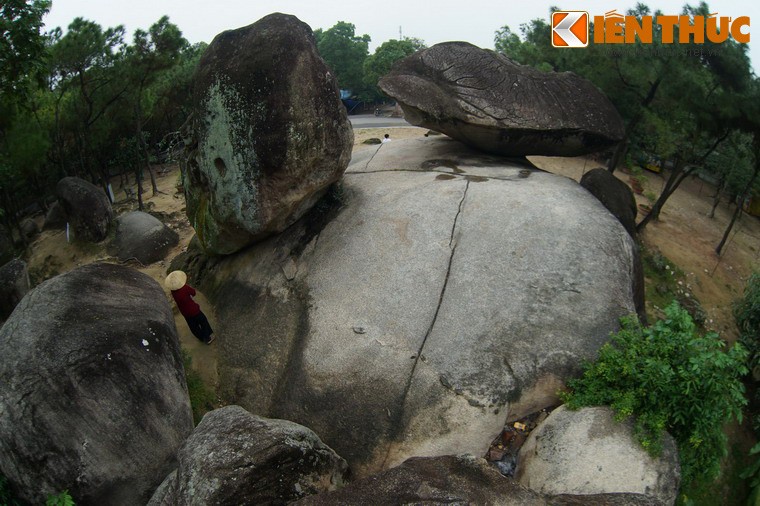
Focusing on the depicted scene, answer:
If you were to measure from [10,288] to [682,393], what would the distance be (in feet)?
40.1

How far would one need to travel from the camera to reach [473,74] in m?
11.0

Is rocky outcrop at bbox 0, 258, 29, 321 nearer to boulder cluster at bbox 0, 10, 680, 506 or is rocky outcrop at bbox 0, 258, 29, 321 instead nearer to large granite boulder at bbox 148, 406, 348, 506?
boulder cluster at bbox 0, 10, 680, 506

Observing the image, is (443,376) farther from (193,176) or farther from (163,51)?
(163,51)

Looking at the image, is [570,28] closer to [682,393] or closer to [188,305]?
[682,393]

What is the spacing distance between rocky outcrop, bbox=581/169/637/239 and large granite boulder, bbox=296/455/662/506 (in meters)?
8.05

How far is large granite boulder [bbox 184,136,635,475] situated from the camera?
7.11 metres

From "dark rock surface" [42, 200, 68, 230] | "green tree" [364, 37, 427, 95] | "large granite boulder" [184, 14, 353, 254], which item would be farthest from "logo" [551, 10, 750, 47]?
"green tree" [364, 37, 427, 95]

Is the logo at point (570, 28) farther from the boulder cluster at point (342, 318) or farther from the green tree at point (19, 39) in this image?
the green tree at point (19, 39)

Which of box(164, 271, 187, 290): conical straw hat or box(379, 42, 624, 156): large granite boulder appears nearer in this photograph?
box(164, 271, 187, 290): conical straw hat

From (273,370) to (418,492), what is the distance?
4.18 m

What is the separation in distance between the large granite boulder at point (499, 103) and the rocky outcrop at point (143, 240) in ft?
21.7

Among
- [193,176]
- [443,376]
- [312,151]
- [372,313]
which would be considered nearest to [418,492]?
[443,376]

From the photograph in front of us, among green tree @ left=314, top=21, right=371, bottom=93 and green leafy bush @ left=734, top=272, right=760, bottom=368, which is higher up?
green tree @ left=314, top=21, right=371, bottom=93

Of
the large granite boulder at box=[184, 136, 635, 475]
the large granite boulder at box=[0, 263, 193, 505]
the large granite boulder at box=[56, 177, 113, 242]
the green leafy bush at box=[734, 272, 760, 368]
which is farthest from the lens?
the large granite boulder at box=[56, 177, 113, 242]
